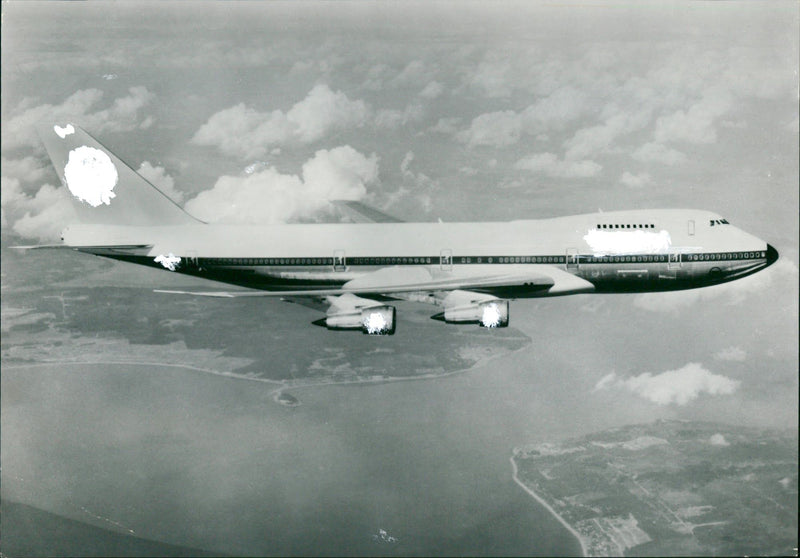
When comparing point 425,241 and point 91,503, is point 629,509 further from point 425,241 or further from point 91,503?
point 91,503

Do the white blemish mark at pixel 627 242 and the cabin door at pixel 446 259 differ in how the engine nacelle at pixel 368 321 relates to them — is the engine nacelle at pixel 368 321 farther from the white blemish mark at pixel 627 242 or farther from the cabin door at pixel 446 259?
the white blemish mark at pixel 627 242

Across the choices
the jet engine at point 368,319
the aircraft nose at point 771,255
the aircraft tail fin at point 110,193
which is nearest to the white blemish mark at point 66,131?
the aircraft tail fin at point 110,193

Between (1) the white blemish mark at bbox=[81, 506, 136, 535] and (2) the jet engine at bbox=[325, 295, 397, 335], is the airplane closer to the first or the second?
(2) the jet engine at bbox=[325, 295, 397, 335]

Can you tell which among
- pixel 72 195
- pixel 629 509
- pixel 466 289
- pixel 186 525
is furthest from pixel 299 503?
pixel 72 195

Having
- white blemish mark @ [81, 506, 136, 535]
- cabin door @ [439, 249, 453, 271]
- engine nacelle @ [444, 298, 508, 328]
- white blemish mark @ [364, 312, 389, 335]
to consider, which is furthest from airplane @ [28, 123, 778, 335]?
white blemish mark @ [81, 506, 136, 535]

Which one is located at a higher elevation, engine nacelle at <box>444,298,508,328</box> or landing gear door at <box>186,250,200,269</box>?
landing gear door at <box>186,250,200,269</box>

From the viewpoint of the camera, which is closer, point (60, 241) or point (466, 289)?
point (466, 289)
